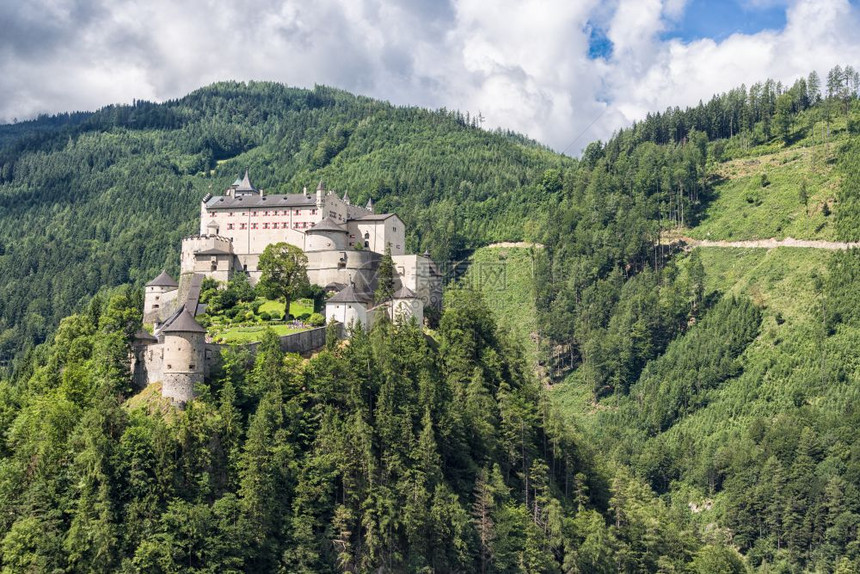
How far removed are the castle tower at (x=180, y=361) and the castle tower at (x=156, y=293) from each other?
27953mm

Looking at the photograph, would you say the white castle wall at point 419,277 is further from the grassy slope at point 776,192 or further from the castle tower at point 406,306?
the grassy slope at point 776,192

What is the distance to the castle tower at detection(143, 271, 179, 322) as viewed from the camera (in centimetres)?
9500

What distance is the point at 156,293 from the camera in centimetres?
9556

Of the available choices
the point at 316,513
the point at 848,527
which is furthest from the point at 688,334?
the point at 316,513

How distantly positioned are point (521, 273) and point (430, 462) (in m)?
96.2

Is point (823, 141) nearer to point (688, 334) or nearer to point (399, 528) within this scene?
point (688, 334)

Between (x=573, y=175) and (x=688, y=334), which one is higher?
(x=573, y=175)

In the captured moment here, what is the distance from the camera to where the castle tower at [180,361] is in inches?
2653

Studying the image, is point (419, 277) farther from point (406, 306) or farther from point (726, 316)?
point (726, 316)

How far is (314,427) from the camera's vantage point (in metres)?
70.6

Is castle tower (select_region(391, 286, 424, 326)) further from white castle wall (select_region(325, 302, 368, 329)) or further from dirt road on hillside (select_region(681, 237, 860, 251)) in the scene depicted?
dirt road on hillside (select_region(681, 237, 860, 251))

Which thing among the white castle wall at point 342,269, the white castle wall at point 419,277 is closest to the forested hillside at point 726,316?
the white castle wall at point 419,277

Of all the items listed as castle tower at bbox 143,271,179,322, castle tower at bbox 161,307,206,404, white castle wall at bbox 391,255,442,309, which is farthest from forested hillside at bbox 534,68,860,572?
castle tower at bbox 161,307,206,404

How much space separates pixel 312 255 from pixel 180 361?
94.0ft
